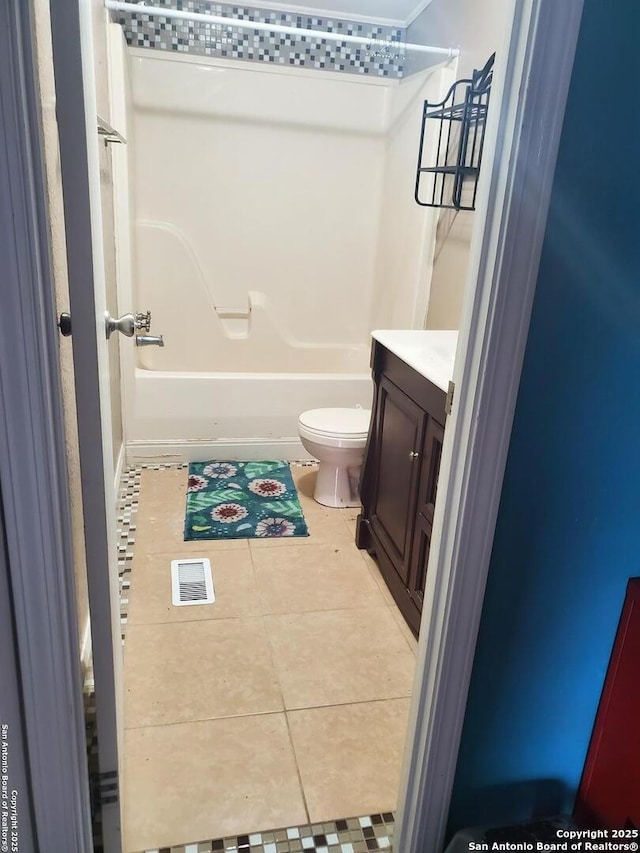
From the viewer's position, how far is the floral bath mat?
269 centimetres

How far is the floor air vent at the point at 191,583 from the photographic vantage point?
222cm

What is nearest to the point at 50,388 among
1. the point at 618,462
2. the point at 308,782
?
the point at 618,462

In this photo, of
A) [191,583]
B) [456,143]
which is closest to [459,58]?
[456,143]

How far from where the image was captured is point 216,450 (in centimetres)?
332

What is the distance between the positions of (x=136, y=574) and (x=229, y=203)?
2211 millimetres

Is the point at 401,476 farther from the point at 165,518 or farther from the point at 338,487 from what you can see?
the point at 165,518

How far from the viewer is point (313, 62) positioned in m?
3.48

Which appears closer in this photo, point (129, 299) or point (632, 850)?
point (632, 850)

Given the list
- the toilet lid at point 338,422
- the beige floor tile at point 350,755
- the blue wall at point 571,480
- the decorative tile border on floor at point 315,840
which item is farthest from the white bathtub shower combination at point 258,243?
the blue wall at point 571,480

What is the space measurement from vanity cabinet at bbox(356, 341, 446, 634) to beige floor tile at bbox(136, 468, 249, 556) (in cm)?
56

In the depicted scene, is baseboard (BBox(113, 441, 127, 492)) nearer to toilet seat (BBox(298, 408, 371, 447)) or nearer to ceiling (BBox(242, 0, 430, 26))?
toilet seat (BBox(298, 408, 371, 447))

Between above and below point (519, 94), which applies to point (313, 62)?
above

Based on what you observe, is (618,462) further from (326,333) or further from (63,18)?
(326,333)

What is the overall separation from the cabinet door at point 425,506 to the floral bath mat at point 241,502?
0.75 meters
